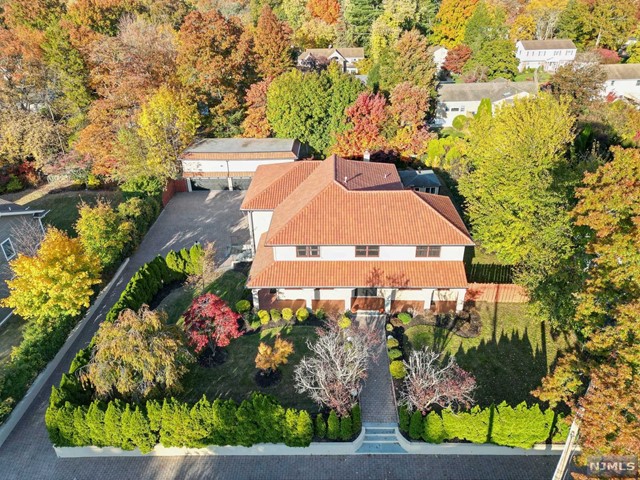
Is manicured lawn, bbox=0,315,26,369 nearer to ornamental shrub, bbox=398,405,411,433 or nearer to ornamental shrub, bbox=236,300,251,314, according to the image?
ornamental shrub, bbox=236,300,251,314

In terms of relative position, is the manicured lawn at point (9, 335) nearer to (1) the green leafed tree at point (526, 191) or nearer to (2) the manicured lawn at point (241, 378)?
(2) the manicured lawn at point (241, 378)

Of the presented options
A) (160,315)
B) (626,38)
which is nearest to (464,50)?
(626,38)

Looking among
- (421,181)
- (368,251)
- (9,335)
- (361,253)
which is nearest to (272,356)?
(361,253)

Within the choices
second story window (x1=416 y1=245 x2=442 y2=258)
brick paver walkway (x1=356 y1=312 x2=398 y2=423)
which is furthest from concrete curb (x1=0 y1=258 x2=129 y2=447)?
second story window (x1=416 y1=245 x2=442 y2=258)

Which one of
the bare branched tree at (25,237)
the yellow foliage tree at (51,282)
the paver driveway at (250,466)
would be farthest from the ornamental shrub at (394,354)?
the bare branched tree at (25,237)

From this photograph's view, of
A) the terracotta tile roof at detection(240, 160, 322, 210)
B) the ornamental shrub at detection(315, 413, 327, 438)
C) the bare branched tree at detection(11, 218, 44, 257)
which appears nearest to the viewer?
the ornamental shrub at detection(315, 413, 327, 438)
